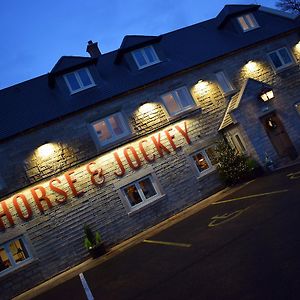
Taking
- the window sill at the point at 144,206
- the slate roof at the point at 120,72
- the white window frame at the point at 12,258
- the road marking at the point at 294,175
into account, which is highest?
the slate roof at the point at 120,72

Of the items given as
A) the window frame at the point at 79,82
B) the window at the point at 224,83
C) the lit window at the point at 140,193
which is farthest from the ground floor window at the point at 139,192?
the window at the point at 224,83

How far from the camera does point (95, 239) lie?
14734 mm

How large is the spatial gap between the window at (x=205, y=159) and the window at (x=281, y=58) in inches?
313

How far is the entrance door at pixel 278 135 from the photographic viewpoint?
61.0 feet

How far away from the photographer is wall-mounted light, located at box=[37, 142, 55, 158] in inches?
600

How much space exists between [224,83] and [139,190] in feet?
28.8

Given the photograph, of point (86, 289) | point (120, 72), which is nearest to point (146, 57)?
point (120, 72)

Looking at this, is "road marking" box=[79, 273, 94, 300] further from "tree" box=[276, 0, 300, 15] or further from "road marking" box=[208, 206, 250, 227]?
"tree" box=[276, 0, 300, 15]

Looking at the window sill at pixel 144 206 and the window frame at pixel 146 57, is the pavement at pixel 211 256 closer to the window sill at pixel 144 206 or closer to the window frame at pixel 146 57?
the window sill at pixel 144 206

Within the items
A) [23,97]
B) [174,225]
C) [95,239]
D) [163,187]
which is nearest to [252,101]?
[163,187]

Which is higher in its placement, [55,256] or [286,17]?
[286,17]

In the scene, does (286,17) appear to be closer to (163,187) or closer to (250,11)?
(250,11)

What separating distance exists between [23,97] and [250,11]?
16.9 meters

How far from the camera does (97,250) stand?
14383mm
